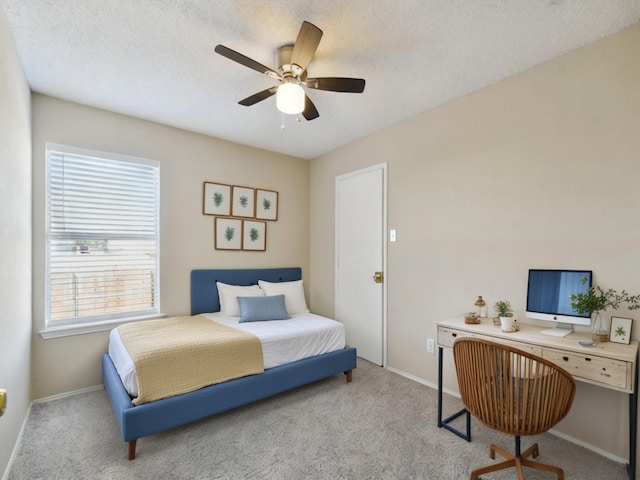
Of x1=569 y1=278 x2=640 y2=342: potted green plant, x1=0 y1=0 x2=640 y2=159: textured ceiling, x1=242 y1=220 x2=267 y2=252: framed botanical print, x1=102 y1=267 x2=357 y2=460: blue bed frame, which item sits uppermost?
x1=0 y1=0 x2=640 y2=159: textured ceiling

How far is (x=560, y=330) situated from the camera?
214 centimetres

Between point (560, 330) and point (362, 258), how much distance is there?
1999 mm

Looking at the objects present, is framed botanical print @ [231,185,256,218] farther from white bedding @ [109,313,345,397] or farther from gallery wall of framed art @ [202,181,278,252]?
white bedding @ [109,313,345,397]

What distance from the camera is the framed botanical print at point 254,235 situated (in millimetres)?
4008

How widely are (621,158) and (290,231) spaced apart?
11.0 feet

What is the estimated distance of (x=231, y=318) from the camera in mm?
3389

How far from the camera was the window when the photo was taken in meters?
2.85

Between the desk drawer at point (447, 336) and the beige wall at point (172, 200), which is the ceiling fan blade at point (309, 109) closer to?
the beige wall at point (172, 200)

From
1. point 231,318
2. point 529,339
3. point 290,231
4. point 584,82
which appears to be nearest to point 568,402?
point 529,339

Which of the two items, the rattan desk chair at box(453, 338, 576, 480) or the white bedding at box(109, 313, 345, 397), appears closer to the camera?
the rattan desk chair at box(453, 338, 576, 480)

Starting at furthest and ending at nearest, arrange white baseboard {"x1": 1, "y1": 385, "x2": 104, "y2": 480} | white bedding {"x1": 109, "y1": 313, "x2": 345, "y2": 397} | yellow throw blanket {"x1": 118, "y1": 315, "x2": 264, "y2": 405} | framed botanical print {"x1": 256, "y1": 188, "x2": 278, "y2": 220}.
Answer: framed botanical print {"x1": 256, "y1": 188, "x2": 278, "y2": 220}, white bedding {"x1": 109, "y1": 313, "x2": 345, "y2": 397}, yellow throw blanket {"x1": 118, "y1": 315, "x2": 264, "y2": 405}, white baseboard {"x1": 1, "y1": 385, "x2": 104, "y2": 480}

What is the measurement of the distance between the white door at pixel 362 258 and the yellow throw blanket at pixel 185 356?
4.91 feet

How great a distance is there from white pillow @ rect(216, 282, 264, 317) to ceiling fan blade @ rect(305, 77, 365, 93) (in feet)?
7.74


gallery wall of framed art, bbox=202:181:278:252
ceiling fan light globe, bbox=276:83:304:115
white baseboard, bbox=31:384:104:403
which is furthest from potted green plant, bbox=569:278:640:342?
white baseboard, bbox=31:384:104:403
